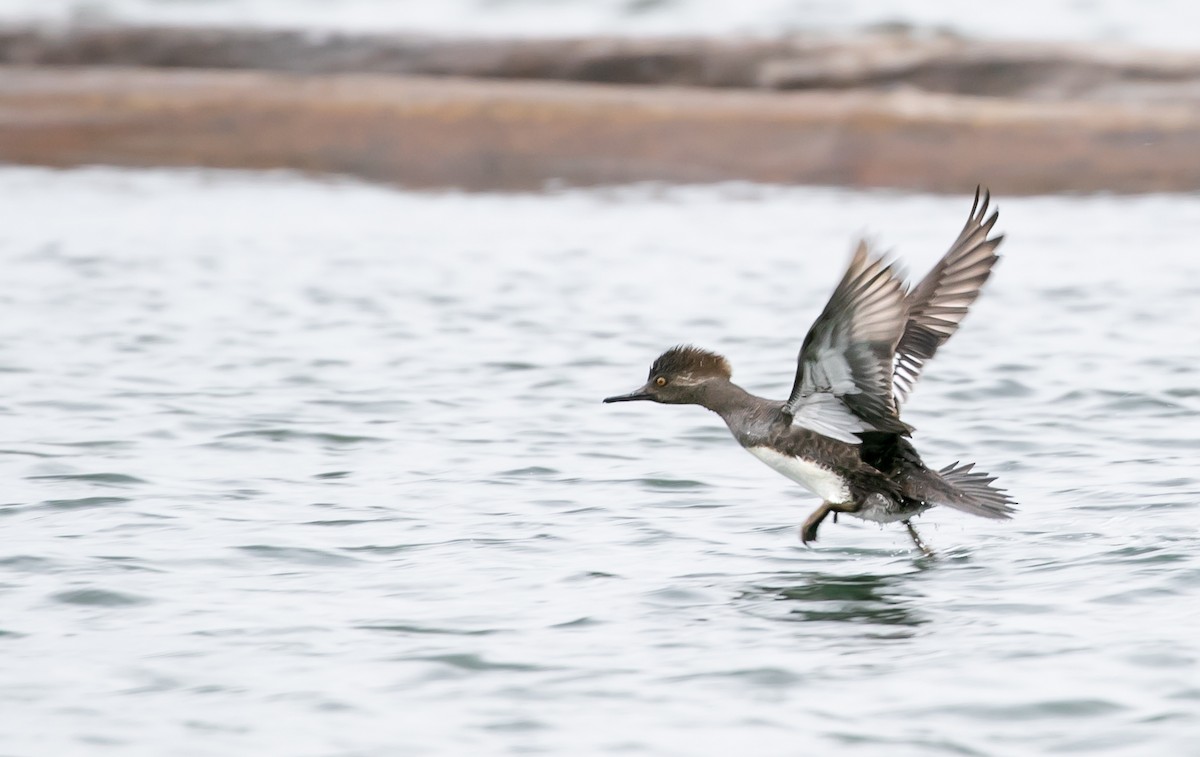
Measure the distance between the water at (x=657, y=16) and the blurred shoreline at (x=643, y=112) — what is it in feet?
3.25

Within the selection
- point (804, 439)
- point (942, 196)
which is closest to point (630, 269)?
point (942, 196)

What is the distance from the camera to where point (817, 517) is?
6.32 meters

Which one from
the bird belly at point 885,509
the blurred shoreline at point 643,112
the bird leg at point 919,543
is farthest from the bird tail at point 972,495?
the blurred shoreline at point 643,112

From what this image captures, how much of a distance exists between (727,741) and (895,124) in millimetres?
10916

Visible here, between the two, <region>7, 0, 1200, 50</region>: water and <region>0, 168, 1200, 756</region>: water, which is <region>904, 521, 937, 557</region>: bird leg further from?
<region>7, 0, 1200, 50</region>: water

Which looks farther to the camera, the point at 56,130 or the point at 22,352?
the point at 56,130

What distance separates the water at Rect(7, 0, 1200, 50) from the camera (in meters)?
17.6

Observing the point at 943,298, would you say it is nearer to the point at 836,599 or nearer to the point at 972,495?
the point at 972,495

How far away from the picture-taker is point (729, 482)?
7488 millimetres

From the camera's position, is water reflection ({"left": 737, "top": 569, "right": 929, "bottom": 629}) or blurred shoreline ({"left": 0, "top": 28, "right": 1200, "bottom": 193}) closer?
water reflection ({"left": 737, "top": 569, "right": 929, "bottom": 629})

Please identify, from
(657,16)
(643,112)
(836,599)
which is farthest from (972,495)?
(657,16)

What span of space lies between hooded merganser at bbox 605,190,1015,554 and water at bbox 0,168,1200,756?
24 centimetres

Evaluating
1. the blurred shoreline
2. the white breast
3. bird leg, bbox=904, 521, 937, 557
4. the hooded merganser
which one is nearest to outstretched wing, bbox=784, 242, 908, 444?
the hooded merganser

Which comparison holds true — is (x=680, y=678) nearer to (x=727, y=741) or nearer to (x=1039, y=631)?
(x=727, y=741)
